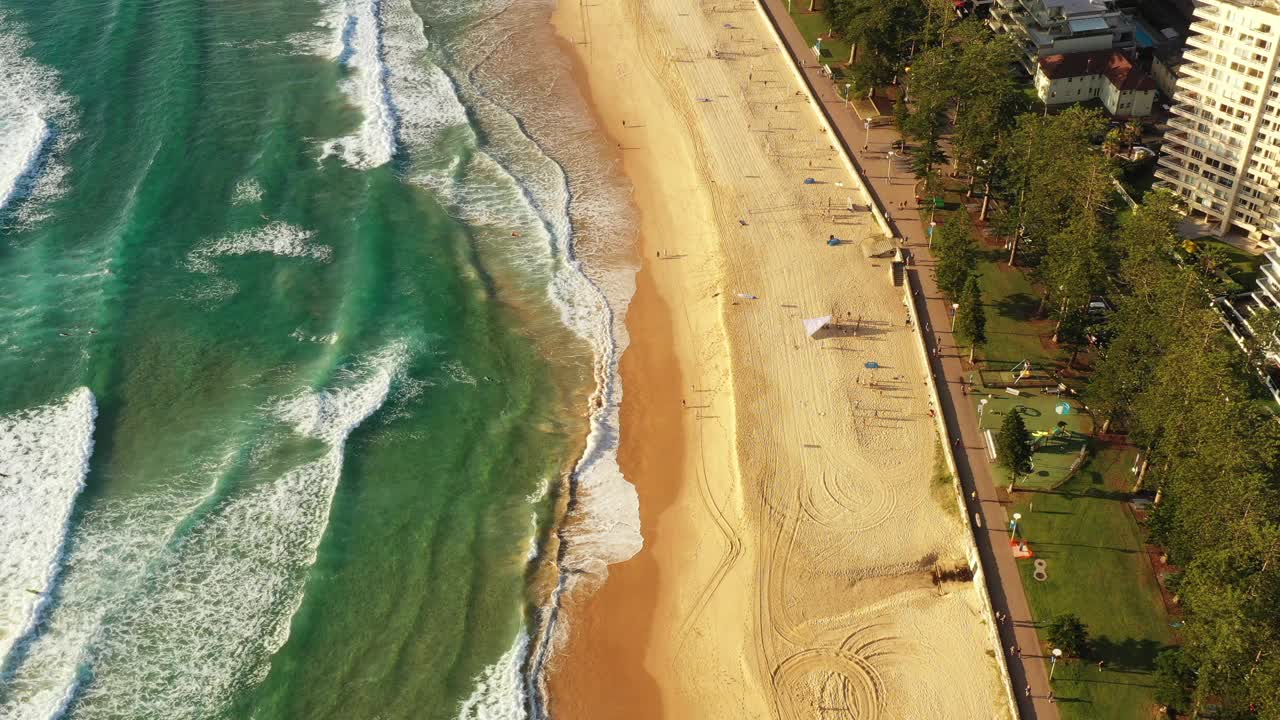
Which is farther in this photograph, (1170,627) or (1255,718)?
(1170,627)

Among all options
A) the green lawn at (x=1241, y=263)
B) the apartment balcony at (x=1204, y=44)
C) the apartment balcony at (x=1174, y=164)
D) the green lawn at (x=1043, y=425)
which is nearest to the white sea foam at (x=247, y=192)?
the green lawn at (x=1043, y=425)

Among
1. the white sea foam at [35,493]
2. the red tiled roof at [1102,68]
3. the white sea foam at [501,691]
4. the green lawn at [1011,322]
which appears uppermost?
the red tiled roof at [1102,68]

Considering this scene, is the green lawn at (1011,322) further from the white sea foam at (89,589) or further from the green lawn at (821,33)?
the white sea foam at (89,589)

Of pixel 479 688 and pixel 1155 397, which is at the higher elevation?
pixel 1155 397

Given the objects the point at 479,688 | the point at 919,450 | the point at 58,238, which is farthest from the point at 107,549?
the point at 919,450

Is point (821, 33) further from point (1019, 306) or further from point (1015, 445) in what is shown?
point (1015, 445)

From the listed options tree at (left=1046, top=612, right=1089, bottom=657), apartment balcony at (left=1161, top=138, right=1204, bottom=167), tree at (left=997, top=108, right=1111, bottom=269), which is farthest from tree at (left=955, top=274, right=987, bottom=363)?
apartment balcony at (left=1161, top=138, right=1204, bottom=167)

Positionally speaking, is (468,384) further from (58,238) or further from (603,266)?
(58,238)
